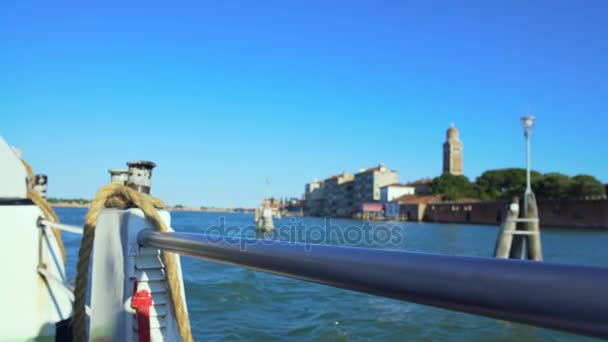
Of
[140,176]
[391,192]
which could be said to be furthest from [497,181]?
[140,176]

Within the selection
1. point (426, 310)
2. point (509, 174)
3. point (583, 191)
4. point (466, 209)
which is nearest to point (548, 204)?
point (583, 191)

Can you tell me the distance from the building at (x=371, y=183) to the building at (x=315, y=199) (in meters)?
18.5

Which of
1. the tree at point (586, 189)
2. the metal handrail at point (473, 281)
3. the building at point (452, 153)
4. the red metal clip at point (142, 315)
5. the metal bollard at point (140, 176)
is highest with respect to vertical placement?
the building at point (452, 153)

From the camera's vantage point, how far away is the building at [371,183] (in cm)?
10412

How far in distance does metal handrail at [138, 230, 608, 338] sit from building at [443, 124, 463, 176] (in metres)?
116

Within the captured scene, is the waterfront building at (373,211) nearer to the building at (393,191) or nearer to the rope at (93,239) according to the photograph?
the building at (393,191)

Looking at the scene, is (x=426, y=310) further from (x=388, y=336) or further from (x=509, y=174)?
(x=509, y=174)

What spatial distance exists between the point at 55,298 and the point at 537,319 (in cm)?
307

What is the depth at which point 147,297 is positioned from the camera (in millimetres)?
1616

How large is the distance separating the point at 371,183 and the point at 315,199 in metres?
35.0

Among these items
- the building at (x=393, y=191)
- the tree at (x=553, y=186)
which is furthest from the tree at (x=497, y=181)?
the tree at (x=553, y=186)

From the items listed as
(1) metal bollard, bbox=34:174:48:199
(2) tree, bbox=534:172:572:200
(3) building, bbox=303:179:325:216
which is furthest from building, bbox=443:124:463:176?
(1) metal bollard, bbox=34:174:48:199

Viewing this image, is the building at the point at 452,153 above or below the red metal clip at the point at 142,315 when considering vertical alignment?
above

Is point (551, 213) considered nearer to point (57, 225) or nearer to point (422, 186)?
point (422, 186)
